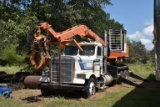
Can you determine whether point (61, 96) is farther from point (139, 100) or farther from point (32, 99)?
point (139, 100)

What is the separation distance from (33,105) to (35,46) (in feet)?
8.70

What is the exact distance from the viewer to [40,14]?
1964 centimetres

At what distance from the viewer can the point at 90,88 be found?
521 inches

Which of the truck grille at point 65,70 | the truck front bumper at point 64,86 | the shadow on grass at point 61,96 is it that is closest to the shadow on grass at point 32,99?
the shadow on grass at point 61,96

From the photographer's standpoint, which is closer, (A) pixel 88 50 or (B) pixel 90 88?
(B) pixel 90 88

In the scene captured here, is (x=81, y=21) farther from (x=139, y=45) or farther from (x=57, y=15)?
(x=139, y=45)

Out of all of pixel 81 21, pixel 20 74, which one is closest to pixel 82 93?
pixel 20 74

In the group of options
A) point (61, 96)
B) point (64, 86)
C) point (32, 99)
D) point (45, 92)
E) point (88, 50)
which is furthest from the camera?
point (88, 50)

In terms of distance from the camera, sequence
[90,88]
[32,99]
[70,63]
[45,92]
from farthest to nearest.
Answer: [45,92]
[90,88]
[70,63]
[32,99]

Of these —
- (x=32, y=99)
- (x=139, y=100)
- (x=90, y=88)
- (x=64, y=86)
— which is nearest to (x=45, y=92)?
(x=32, y=99)

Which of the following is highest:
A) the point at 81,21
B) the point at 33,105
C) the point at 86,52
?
the point at 81,21

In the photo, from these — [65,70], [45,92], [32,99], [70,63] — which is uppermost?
[70,63]

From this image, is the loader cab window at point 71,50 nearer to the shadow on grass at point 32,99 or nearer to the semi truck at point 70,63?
the semi truck at point 70,63

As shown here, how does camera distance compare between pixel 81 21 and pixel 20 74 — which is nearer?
pixel 20 74
